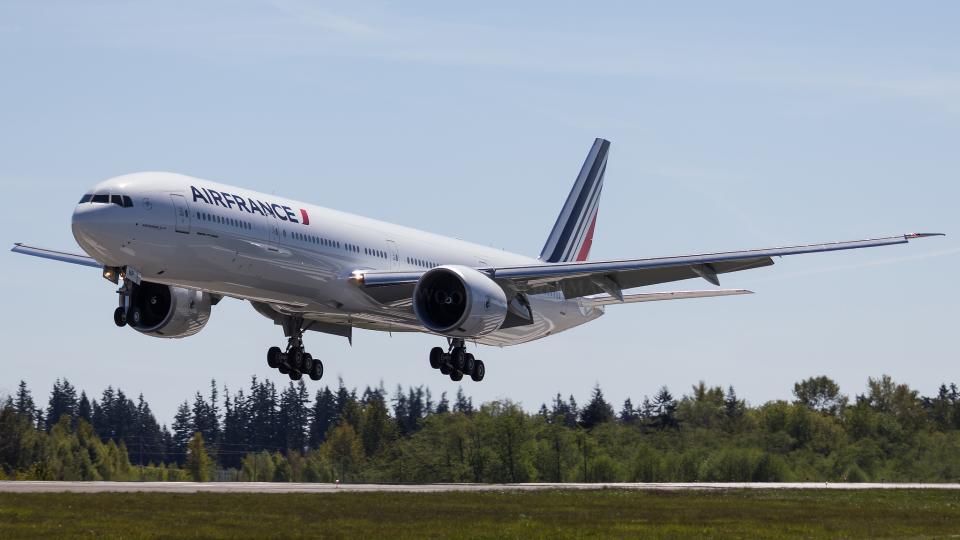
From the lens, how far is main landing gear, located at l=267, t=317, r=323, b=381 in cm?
5197

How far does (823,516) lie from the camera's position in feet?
141

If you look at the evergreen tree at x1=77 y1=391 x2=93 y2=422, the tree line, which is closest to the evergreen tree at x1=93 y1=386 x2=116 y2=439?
the evergreen tree at x1=77 y1=391 x2=93 y2=422

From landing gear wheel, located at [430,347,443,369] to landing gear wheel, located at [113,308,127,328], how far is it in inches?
512

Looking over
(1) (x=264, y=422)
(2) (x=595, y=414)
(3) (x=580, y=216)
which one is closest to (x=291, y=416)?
(1) (x=264, y=422)

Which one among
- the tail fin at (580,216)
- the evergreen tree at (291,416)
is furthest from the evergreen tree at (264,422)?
the tail fin at (580,216)

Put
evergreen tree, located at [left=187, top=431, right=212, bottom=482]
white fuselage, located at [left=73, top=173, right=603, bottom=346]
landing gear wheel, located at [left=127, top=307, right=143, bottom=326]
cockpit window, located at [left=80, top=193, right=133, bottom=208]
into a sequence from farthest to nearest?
1. evergreen tree, located at [left=187, top=431, right=212, bottom=482]
2. landing gear wheel, located at [left=127, top=307, right=143, bottom=326]
3. white fuselage, located at [left=73, top=173, right=603, bottom=346]
4. cockpit window, located at [left=80, top=193, right=133, bottom=208]

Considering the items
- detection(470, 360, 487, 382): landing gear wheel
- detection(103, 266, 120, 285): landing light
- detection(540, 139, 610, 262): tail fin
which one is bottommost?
detection(470, 360, 487, 382): landing gear wheel

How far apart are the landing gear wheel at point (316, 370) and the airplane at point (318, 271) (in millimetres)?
39

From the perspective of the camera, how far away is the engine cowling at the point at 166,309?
4769cm

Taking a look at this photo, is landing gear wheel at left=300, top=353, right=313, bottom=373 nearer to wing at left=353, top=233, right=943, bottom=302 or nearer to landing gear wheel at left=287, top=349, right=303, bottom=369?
landing gear wheel at left=287, top=349, right=303, bottom=369

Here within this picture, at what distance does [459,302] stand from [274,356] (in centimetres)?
977

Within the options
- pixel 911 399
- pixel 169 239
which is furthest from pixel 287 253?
pixel 911 399

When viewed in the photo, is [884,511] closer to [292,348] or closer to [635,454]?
[292,348]

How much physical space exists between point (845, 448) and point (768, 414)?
10036mm
